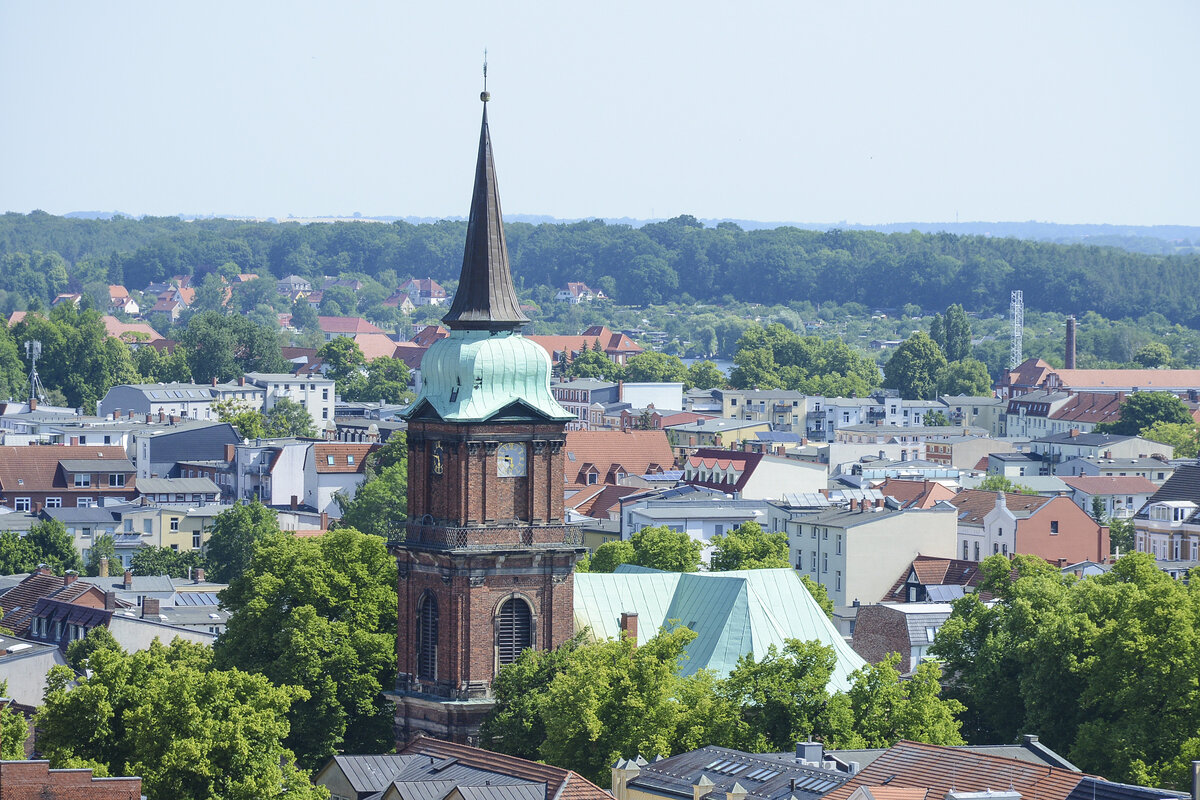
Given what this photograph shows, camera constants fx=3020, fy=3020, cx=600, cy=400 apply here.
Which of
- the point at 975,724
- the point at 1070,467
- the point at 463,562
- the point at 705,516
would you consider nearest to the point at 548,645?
the point at 463,562

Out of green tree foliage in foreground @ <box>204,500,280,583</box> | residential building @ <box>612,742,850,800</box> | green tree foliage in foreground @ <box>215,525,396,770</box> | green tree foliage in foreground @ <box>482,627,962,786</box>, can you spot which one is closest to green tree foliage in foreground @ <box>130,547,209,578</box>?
green tree foliage in foreground @ <box>204,500,280,583</box>

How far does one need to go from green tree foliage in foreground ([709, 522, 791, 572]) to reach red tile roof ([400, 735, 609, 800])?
31.3 meters

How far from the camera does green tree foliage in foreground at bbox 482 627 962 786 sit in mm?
77375

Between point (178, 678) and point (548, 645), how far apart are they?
15.4 m

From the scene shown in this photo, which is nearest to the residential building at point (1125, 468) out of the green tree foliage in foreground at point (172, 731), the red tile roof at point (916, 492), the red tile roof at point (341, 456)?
the red tile roof at point (916, 492)

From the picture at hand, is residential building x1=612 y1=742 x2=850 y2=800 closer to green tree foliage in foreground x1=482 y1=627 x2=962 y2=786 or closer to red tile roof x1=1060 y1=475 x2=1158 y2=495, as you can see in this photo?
green tree foliage in foreground x1=482 y1=627 x2=962 y2=786

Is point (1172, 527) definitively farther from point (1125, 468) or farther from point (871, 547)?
point (1125, 468)

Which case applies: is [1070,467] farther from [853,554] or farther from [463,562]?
[463,562]

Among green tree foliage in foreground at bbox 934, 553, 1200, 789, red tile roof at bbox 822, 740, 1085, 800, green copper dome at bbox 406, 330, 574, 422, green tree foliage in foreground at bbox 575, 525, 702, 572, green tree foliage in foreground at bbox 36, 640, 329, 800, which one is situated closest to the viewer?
red tile roof at bbox 822, 740, 1085, 800

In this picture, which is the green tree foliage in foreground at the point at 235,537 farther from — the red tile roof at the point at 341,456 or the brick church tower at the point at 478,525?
the brick church tower at the point at 478,525

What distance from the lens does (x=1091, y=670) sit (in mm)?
83438

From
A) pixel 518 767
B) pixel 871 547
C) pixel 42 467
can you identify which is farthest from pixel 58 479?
pixel 518 767

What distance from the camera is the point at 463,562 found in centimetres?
8212

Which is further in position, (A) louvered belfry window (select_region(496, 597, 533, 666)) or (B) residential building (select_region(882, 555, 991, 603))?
(B) residential building (select_region(882, 555, 991, 603))
